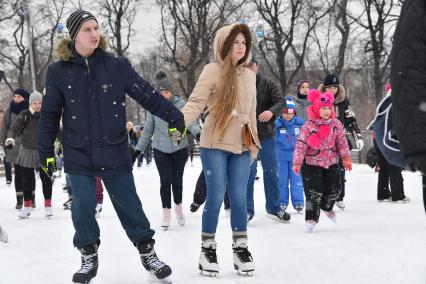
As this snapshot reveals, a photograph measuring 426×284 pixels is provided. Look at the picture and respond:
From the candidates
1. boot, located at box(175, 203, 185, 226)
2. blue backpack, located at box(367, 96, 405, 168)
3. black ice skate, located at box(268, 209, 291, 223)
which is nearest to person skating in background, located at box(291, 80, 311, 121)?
black ice skate, located at box(268, 209, 291, 223)

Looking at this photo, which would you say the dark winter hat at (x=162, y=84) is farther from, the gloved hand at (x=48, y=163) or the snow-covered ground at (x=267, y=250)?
the gloved hand at (x=48, y=163)

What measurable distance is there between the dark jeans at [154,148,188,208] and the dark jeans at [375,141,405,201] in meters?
3.36

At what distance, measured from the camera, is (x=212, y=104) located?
4.27 metres

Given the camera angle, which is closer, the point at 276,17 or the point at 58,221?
the point at 58,221

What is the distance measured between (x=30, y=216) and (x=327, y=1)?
20031 mm

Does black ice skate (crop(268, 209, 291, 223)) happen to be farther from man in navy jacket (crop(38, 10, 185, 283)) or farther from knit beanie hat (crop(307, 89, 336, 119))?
man in navy jacket (crop(38, 10, 185, 283))

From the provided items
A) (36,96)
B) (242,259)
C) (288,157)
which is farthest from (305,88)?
(242,259)

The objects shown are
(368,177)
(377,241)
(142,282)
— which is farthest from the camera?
(368,177)

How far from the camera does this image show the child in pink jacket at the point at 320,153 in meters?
Result: 5.98

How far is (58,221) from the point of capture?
7.54 meters

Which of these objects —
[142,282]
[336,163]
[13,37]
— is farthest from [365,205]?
[13,37]

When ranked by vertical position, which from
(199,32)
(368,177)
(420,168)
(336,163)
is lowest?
(368,177)

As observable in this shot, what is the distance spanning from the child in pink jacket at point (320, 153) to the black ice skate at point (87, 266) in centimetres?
269

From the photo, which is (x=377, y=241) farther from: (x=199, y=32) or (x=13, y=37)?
(x=13, y=37)
